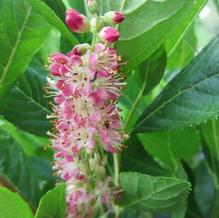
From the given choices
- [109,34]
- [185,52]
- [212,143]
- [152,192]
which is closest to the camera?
[109,34]

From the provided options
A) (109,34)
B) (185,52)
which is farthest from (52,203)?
(185,52)

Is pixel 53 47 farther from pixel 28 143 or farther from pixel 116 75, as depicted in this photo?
pixel 116 75

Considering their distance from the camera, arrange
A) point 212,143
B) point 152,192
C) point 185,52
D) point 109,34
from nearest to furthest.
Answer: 1. point 109,34
2. point 152,192
3. point 212,143
4. point 185,52

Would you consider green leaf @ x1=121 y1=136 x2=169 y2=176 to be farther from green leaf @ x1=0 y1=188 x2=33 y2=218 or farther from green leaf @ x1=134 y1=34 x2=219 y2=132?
green leaf @ x1=0 y1=188 x2=33 y2=218

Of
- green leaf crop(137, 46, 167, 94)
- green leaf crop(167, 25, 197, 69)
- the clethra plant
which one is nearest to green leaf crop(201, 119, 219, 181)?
the clethra plant

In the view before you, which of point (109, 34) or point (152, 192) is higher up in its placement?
point (109, 34)

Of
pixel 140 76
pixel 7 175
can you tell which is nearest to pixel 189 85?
pixel 140 76

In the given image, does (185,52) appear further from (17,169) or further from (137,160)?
(17,169)
